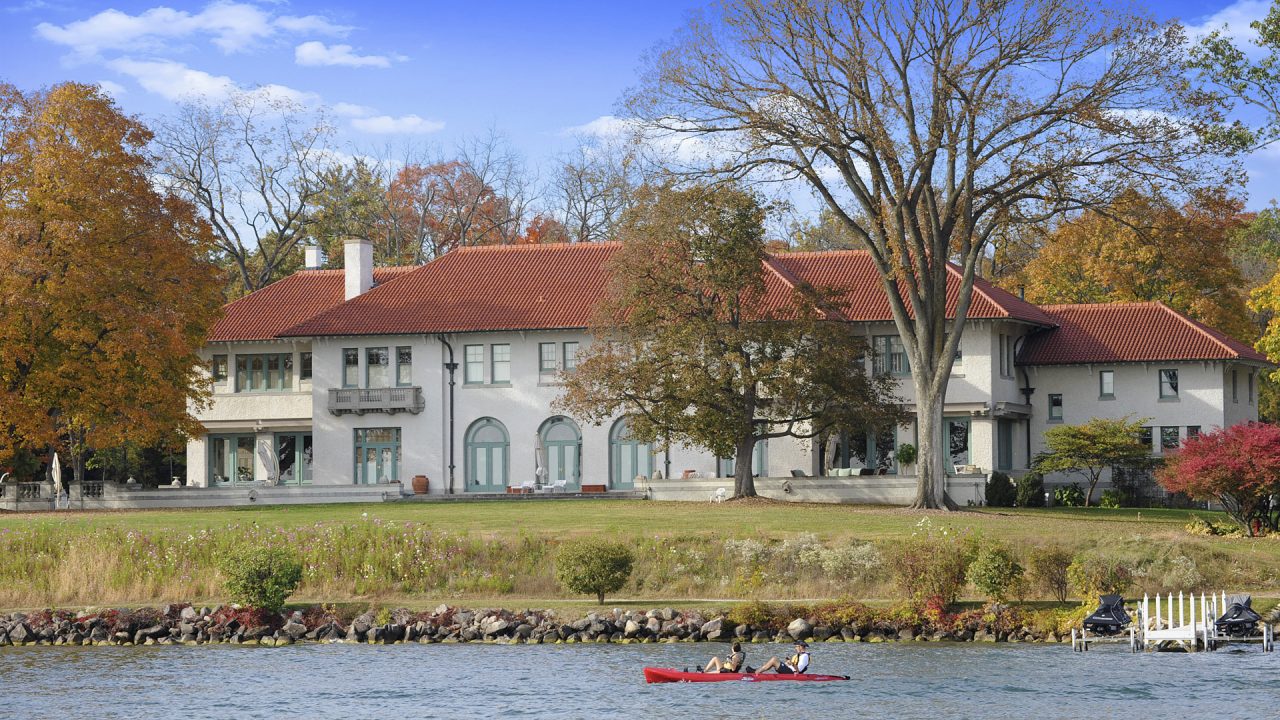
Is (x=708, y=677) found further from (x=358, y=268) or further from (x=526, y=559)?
(x=358, y=268)

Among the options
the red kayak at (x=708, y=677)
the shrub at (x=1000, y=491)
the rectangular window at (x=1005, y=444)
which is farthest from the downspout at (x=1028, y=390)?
the red kayak at (x=708, y=677)

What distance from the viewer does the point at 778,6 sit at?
145ft

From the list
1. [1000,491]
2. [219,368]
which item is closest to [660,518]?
[1000,491]

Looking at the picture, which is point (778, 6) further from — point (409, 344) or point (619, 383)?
point (409, 344)

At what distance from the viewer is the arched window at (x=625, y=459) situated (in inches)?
2239

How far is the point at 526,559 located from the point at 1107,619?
489 inches

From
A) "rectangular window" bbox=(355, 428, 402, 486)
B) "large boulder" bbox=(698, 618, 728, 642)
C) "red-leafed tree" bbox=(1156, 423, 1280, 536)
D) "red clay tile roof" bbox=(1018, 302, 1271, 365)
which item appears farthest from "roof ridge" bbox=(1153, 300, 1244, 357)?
"large boulder" bbox=(698, 618, 728, 642)

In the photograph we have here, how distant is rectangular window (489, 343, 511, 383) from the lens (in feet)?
192

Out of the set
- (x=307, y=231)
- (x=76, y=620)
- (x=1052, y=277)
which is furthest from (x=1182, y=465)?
(x=307, y=231)

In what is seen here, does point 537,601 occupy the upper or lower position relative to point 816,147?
lower

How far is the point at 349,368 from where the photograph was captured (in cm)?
5997

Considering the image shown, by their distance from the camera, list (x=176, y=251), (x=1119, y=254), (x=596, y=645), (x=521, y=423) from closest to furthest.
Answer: (x=596, y=645)
(x=176, y=251)
(x=521, y=423)
(x=1119, y=254)

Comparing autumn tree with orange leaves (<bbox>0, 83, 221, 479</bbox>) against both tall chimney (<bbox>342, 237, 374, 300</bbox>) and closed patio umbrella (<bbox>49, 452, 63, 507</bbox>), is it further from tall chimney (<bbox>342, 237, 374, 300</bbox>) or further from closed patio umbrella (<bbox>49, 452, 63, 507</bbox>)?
tall chimney (<bbox>342, 237, 374, 300</bbox>)

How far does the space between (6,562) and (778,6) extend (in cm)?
2376
